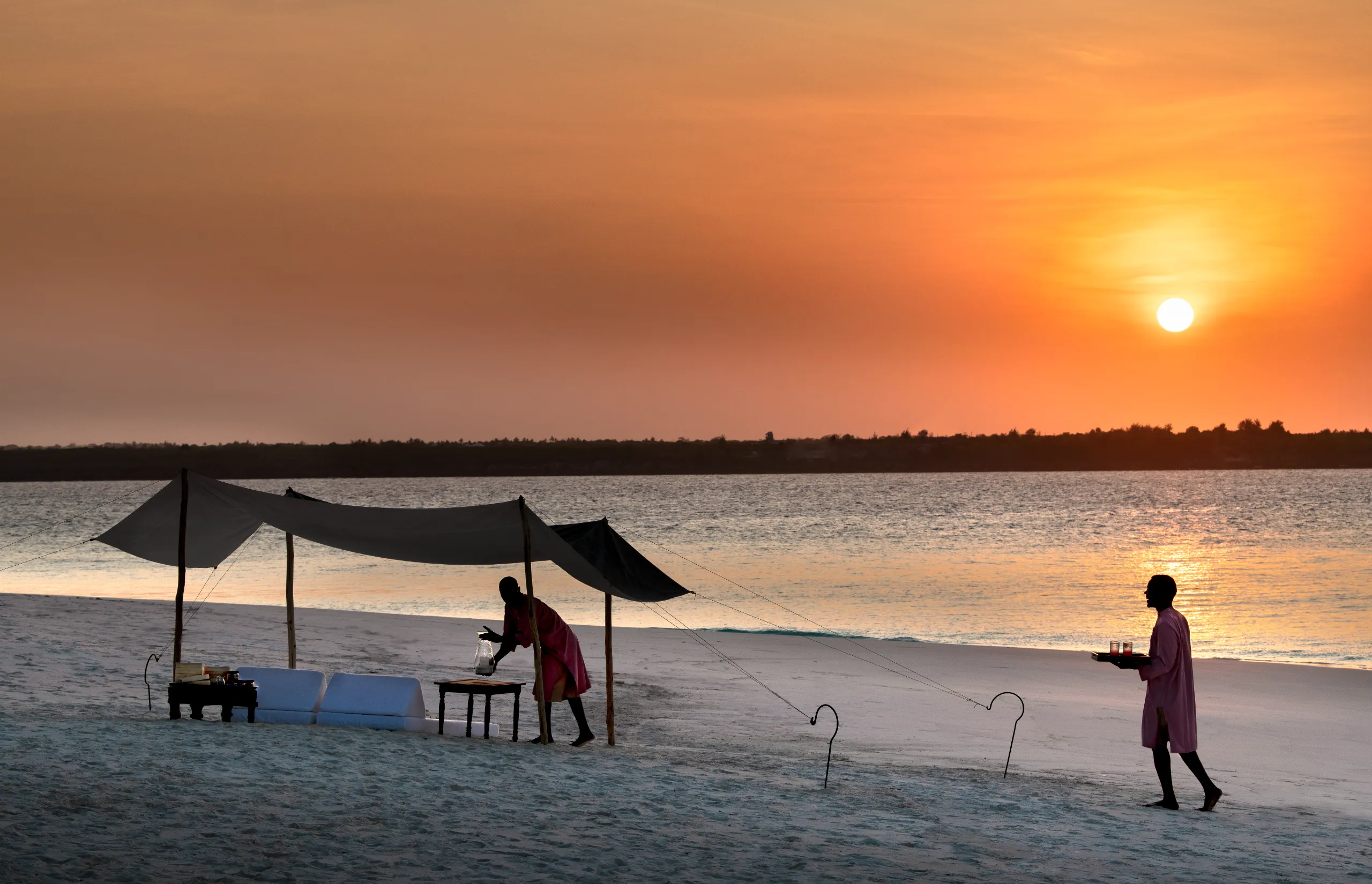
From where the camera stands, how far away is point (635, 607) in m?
30.7

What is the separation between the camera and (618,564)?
11727 mm

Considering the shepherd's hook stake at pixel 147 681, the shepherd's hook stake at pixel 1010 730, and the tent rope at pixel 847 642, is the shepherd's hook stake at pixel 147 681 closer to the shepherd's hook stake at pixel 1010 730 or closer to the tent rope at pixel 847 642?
the tent rope at pixel 847 642

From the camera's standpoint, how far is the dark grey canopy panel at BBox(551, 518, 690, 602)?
11.6m

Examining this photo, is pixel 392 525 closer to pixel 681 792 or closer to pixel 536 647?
pixel 536 647

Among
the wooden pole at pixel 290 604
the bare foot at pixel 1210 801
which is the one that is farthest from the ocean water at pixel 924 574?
the bare foot at pixel 1210 801

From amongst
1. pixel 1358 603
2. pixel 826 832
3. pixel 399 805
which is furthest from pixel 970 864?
pixel 1358 603

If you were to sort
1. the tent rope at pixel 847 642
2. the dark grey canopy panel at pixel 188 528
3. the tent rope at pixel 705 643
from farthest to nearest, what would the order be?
the tent rope at pixel 847 642, the tent rope at pixel 705 643, the dark grey canopy panel at pixel 188 528

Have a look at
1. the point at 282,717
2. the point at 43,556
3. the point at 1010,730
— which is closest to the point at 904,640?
the point at 1010,730

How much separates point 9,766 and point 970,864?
21.7 feet

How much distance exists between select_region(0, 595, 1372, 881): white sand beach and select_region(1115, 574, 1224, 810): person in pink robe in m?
0.50

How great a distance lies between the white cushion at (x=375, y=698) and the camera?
454 inches

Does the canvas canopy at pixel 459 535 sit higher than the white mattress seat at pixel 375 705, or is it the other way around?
the canvas canopy at pixel 459 535

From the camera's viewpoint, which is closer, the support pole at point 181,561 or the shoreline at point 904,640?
the support pole at point 181,561

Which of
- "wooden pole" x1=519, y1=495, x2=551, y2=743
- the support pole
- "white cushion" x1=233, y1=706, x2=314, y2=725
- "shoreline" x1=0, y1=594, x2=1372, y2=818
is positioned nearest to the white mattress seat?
"white cushion" x1=233, y1=706, x2=314, y2=725
